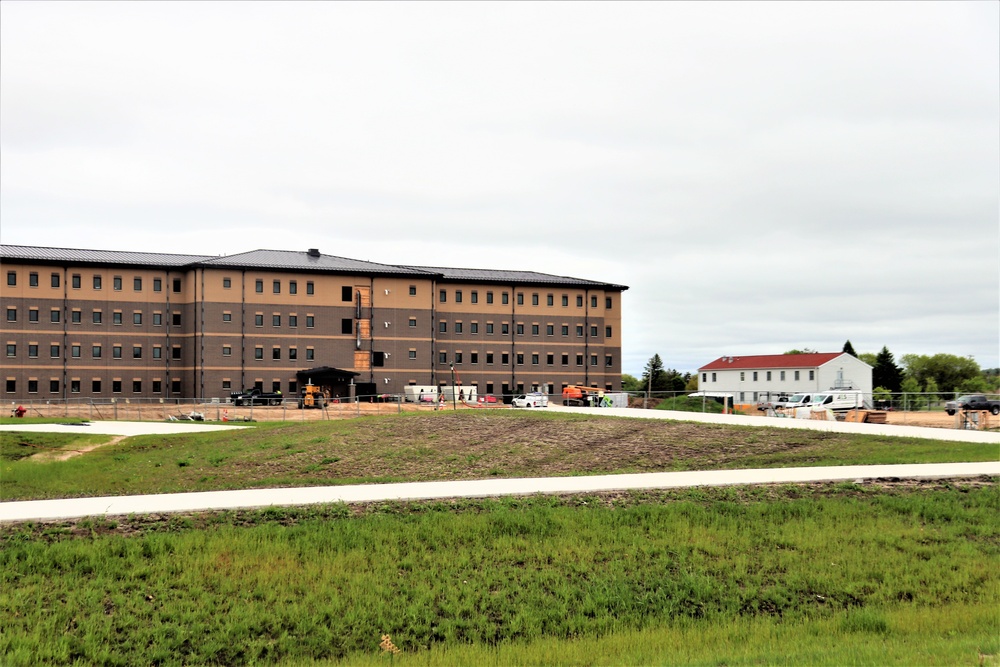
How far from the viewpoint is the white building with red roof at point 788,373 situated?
326 ft

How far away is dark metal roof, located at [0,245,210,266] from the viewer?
3123 inches

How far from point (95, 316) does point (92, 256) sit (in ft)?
20.2

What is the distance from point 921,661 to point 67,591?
10.3m

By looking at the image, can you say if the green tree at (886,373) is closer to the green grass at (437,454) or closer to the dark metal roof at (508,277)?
the dark metal roof at (508,277)

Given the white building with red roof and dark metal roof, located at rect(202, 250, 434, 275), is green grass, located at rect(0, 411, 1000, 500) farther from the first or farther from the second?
the white building with red roof

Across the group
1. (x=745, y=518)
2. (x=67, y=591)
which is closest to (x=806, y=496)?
(x=745, y=518)

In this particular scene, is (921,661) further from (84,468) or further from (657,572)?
(84,468)

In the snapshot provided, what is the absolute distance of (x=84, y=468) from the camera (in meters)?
27.5

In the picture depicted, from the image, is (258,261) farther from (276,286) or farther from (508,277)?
(508,277)

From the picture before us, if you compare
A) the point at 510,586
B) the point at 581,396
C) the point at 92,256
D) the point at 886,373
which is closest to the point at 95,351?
the point at 92,256

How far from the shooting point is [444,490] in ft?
54.6

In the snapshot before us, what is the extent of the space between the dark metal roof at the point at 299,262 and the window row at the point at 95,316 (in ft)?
22.2

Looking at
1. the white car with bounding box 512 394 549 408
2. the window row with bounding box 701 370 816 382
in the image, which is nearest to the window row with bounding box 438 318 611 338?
the white car with bounding box 512 394 549 408

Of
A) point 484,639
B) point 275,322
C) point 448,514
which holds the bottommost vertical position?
point 484,639
